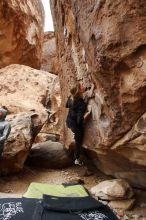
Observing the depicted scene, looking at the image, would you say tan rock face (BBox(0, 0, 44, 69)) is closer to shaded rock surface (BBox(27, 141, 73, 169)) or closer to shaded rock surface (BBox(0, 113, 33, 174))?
shaded rock surface (BBox(27, 141, 73, 169))

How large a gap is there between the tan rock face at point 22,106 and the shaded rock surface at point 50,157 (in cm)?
63

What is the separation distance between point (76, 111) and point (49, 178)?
2.15 meters

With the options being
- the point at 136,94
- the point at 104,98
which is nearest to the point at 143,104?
the point at 136,94

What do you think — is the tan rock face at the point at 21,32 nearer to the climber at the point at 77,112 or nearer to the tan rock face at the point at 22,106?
the tan rock face at the point at 22,106

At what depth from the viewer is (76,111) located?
7445mm

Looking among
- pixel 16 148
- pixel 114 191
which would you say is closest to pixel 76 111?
pixel 114 191

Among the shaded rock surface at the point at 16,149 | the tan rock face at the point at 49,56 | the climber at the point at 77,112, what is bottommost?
the shaded rock surface at the point at 16,149

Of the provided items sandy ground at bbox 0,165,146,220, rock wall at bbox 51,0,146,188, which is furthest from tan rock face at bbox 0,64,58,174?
rock wall at bbox 51,0,146,188

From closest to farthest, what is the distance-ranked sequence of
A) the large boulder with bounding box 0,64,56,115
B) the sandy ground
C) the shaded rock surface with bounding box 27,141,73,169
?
1. the sandy ground
2. the shaded rock surface with bounding box 27,141,73,169
3. the large boulder with bounding box 0,64,56,115

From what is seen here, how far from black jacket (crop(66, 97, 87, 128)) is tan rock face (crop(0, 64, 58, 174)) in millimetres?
1609

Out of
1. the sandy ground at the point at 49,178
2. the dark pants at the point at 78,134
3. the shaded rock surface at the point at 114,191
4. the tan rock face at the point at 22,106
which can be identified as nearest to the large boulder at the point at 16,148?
the tan rock face at the point at 22,106

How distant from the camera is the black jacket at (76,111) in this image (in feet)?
23.8

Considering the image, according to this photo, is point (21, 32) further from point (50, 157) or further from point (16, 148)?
point (16, 148)

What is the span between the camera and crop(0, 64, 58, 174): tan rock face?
28.0 ft
